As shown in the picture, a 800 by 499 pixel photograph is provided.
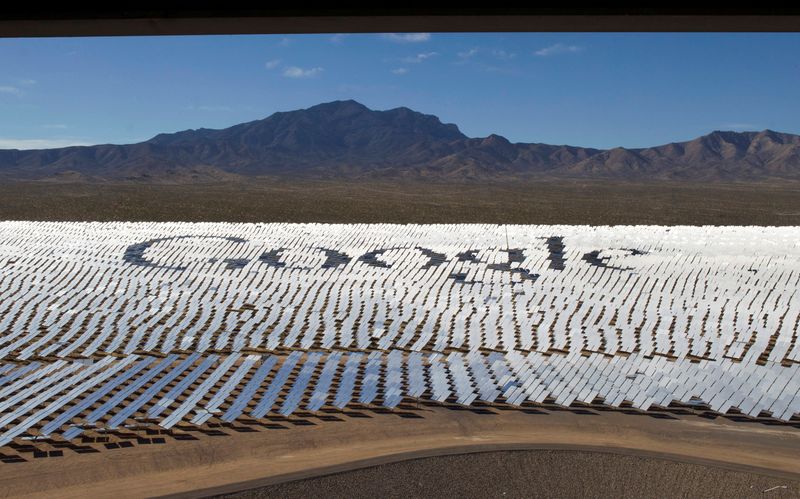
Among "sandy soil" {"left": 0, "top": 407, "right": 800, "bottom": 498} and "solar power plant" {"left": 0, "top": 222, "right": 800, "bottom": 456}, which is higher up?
"solar power plant" {"left": 0, "top": 222, "right": 800, "bottom": 456}

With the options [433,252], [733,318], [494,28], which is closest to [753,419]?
[733,318]

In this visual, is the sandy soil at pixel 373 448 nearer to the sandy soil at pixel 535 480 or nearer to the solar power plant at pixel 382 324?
the sandy soil at pixel 535 480

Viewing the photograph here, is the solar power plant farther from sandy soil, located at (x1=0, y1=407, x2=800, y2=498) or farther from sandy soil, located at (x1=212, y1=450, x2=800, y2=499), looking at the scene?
sandy soil, located at (x1=212, y1=450, x2=800, y2=499)

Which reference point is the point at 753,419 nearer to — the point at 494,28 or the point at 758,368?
the point at 758,368

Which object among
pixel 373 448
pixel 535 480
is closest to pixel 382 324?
pixel 373 448

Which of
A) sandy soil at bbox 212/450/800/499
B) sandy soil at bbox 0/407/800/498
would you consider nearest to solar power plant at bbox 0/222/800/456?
sandy soil at bbox 0/407/800/498

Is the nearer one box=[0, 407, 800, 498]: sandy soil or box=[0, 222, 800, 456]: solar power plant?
box=[0, 407, 800, 498]: sandy soil

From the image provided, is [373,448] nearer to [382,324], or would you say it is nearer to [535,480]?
[535,480]
